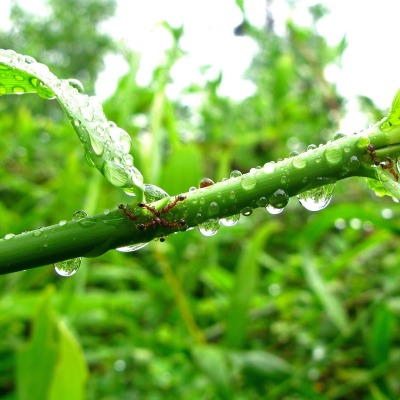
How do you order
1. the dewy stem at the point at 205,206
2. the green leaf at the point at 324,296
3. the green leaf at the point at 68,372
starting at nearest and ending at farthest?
1. the dewy stem at the point at 205,206
2. the green leaf at the point at 68,372
3. the green leaf at the point at 324,296

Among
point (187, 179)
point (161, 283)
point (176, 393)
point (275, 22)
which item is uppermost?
point (275, 22)

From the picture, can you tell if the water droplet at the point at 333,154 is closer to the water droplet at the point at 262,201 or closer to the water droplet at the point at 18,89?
the water droplet at the point at 262,201

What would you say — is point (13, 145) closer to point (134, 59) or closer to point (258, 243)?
point (134, 59)

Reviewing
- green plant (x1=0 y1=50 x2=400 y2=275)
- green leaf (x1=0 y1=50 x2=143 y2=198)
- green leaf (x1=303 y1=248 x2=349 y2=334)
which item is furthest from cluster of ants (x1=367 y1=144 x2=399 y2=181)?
green leaf (x1=303 y1=248 x2=349 y2=334)

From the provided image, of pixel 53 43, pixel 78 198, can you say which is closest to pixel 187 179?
pixel 78 198

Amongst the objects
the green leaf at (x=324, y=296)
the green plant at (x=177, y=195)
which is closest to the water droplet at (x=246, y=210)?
the green plant at (x=177, y=195)

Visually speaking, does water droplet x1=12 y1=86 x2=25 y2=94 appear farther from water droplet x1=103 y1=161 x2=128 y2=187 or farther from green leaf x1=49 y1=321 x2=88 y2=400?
green leaf x1=49 y1=321 x2=88 y2=400

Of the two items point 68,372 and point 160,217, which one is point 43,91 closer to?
point 160,217
